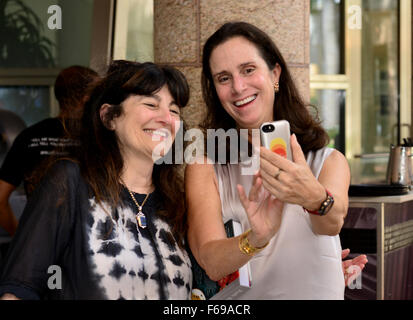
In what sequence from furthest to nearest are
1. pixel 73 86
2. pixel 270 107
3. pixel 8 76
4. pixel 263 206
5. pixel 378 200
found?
1. pixel 8 76
2. pixel 73 86
3. pixel 378 200
4. pixel 270 107
5. pixel 263 206

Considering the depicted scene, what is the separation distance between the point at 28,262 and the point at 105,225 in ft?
0.73

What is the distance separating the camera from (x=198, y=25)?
2379mm

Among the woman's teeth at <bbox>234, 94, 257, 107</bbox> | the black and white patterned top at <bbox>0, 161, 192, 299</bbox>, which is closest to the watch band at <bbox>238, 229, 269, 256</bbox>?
the black and white patterned top at <bbox>0, 161, 192, 299</bbox>

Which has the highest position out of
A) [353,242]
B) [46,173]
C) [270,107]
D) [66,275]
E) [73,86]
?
[73,86]

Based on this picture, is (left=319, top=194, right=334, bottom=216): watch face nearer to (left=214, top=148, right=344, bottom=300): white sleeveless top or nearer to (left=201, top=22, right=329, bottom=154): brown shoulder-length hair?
(left=214, top=148, right=344, bottom=300): white sleeveless top

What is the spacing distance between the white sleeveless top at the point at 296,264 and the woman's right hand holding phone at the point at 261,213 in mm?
184

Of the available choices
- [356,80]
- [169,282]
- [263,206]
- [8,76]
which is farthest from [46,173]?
[356,80]

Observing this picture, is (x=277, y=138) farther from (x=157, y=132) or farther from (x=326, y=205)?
(x=157, y=132)

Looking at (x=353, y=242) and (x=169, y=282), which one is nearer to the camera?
(x=169, y=282)

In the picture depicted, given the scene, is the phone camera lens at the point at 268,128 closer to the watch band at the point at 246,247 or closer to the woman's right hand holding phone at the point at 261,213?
the woman's right hand holding phone at the point at 261,213

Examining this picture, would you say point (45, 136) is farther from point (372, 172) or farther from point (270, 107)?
point (372, 172)

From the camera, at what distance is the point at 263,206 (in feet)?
4.38

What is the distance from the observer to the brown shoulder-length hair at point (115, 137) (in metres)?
1.57

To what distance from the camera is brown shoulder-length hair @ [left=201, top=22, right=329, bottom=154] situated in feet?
5.18
